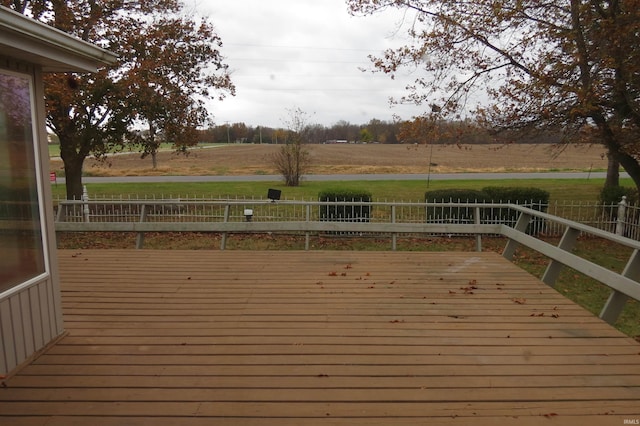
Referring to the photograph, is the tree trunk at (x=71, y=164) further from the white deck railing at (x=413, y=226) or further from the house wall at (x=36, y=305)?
the house wall at (x=36, y=305)

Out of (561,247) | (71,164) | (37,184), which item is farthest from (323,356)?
(71,164)

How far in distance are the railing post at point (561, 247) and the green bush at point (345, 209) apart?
14.9 ft

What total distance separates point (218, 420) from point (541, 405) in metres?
1.91

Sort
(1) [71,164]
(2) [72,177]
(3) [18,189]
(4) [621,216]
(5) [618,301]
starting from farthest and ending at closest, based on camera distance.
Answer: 1. (2) [72,177]
2. (1) [71,164]
3. (4) [621,216]
4. (5) [618,301]
5. (3) [18,189]

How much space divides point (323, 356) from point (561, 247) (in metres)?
3.28

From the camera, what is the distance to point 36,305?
3.41 meters

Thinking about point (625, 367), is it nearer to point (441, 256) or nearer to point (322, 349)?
point (322, 349)

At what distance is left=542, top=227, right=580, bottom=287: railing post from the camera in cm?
507

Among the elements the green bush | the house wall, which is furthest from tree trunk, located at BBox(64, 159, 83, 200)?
the house wall

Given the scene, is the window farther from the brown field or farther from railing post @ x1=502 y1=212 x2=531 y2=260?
the brown field

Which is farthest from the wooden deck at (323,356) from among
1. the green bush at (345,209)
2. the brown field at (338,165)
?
the brown field at (338,165)

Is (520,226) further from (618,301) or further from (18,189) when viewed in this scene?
(18,189)

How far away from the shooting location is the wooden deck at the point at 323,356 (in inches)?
105

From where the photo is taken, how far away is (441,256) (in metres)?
6.77
